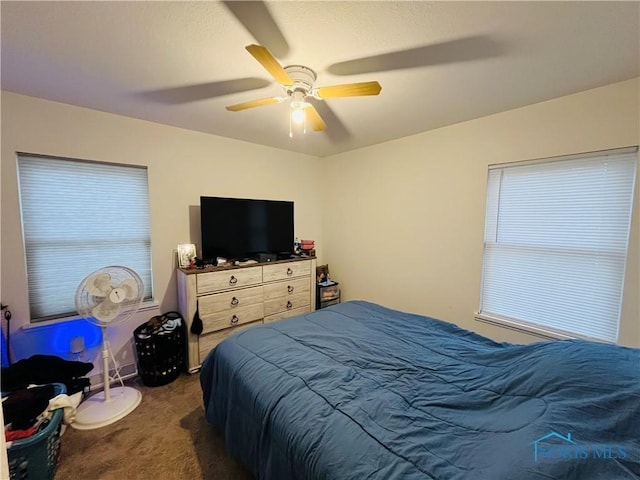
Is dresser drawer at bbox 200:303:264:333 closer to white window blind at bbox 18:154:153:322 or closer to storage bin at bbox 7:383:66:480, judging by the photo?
white window blind at bbox 18:154:153:322

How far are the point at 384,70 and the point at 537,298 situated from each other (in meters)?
2.26

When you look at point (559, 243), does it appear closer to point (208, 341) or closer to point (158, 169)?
point (208, 341)

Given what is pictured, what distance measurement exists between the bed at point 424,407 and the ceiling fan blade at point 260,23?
5.81ft

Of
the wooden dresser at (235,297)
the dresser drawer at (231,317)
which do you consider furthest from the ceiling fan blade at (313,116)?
the dresser drawer at (231,317)

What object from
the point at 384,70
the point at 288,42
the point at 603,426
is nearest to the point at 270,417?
the point at 603,426

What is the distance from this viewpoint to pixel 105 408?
2.08m

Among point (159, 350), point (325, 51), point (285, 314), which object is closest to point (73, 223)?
point (159, 350)

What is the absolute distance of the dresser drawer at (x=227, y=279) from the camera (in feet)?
8.52

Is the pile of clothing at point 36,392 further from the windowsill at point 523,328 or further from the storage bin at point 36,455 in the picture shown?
the windowsill at point 523,328

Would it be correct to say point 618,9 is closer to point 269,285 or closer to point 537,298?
point 537,298

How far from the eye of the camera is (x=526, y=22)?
1.31 m

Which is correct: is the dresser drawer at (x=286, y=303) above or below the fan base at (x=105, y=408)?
above

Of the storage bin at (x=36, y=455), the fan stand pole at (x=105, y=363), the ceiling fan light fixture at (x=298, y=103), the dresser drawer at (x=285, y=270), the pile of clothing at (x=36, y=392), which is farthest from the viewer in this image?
the dresser drawer at (x=285, y=270)

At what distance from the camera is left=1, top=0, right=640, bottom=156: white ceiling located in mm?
1251
